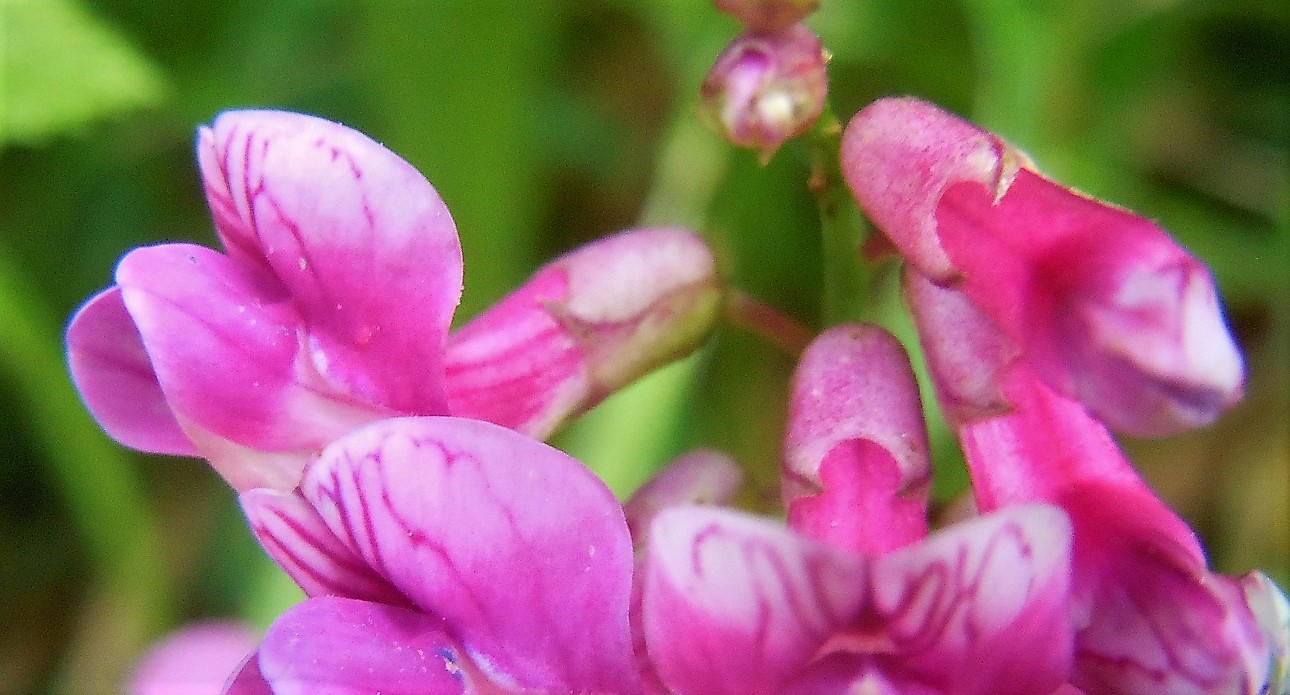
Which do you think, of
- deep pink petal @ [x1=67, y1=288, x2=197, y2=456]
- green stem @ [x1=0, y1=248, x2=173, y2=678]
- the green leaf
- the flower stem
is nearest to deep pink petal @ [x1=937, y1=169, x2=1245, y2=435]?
the flower stem

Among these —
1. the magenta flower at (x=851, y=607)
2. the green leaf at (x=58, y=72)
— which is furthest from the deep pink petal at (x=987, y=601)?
the green leaf at (x=58, y=72)

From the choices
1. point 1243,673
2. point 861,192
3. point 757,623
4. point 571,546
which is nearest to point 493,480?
point 571,546

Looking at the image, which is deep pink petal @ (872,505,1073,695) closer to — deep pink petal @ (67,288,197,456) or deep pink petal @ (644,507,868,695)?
deep pink petal @ (644,507,868,695)

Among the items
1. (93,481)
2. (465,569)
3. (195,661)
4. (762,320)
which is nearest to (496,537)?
(465,569)

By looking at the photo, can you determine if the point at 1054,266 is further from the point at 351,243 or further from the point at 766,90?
the point at 351,243

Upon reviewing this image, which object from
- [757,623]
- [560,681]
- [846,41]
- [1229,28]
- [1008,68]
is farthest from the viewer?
[1229,28]

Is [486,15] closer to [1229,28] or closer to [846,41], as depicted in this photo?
[846,41]
